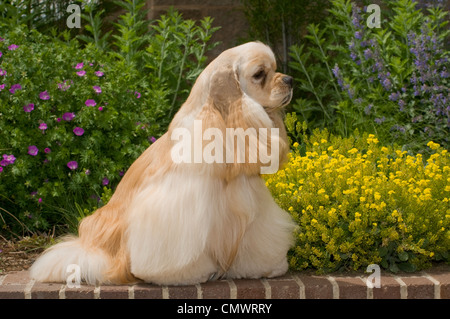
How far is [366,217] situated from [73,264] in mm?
1733

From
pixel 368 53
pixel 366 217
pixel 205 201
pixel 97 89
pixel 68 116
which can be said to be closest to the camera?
pixel 205 201

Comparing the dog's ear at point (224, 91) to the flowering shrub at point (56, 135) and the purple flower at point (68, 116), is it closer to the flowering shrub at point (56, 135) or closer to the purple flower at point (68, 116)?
the flowering shrub at point (56, 135)

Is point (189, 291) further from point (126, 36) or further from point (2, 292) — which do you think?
point (126, 36)

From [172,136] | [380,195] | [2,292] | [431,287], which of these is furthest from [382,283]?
[2,292]

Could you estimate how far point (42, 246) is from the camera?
473 cm

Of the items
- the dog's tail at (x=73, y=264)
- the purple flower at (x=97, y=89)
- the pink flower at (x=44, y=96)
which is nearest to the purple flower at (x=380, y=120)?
the purple flower at (x=97, y=89)

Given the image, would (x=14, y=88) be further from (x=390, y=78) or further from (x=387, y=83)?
(x=390, y=78)

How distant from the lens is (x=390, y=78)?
242 inches

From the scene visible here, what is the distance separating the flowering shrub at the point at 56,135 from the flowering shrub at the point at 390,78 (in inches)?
78.2

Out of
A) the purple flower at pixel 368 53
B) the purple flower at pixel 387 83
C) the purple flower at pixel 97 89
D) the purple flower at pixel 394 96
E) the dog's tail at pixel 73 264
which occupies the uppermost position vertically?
the purple flower at pixel 368 53

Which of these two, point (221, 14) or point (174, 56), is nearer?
point (174, 56)

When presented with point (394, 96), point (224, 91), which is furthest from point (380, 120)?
point (224, 91)

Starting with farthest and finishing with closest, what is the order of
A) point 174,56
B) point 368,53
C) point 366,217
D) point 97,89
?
point 174,56 → point 368,53 → point 97,89 → point 366,217

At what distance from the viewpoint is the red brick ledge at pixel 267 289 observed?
148 inches
